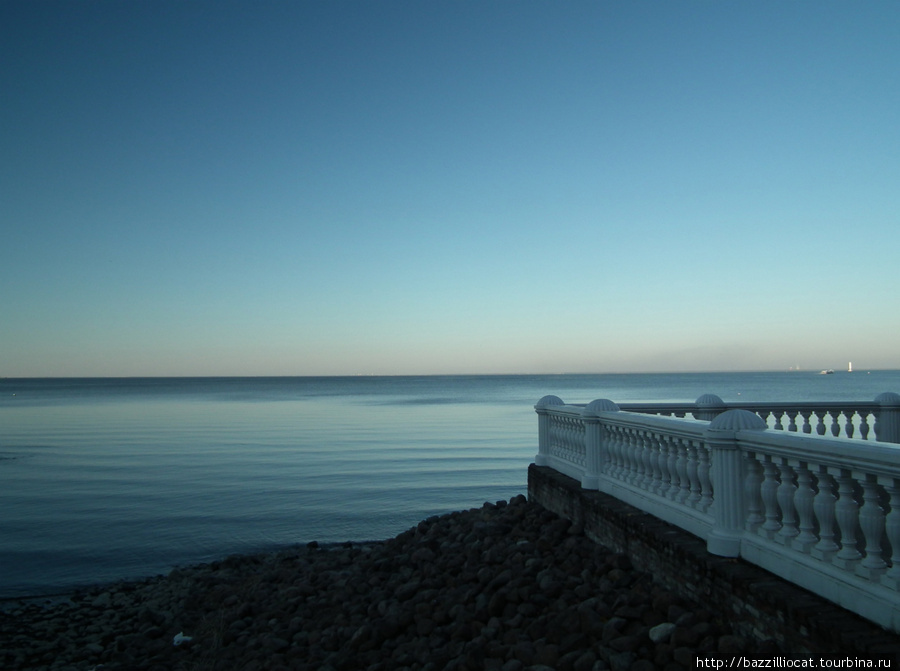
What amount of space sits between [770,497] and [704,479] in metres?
0.97

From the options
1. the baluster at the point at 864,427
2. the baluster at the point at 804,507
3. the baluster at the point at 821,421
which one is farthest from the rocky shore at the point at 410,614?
the baluster at the point at 864,427

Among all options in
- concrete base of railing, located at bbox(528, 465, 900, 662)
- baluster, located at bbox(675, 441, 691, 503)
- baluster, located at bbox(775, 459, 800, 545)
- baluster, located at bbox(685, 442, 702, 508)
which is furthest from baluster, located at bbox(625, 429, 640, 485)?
baluster, located at bbox(775, 459, 800, 545)

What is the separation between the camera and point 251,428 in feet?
148

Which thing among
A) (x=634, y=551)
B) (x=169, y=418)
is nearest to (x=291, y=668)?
(x=634, y=551)

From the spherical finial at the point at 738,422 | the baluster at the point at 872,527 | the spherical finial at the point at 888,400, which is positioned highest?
the spherical finial at the point at 738,422

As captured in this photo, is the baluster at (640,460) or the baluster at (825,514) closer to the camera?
the baluster at (825,514)

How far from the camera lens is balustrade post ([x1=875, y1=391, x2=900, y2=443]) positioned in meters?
10.1

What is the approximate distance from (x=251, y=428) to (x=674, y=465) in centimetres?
4108

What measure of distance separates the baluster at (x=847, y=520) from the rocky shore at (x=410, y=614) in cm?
81

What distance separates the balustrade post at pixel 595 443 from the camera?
29.3ft

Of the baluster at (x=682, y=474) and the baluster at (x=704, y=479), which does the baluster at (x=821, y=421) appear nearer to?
the baluster at (x=682, y=474)

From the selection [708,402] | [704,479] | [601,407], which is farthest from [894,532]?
[708,402]

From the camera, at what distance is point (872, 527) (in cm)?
441

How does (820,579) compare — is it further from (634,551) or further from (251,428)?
(251,428)
